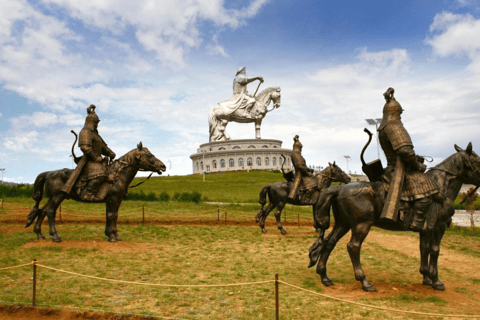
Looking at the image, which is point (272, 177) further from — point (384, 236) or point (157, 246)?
point (157, 246)

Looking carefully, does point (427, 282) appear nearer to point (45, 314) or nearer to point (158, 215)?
point (45, 314)

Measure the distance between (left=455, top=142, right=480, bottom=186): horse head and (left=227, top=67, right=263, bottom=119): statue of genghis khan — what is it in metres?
61.1

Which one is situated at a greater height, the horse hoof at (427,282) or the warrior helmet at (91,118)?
the warrior helmet at (91,118)

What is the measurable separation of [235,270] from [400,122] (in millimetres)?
5916

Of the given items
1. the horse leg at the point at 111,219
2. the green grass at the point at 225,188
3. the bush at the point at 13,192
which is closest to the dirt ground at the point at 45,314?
the horse leg at the point at 111,219

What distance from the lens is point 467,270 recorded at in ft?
35.5

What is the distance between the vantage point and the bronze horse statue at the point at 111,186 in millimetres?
13352

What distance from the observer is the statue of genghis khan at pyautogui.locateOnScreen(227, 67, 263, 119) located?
69.1 metres

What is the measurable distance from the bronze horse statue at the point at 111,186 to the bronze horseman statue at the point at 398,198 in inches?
306

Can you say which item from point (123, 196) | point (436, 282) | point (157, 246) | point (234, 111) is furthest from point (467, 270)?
point (234, 111)

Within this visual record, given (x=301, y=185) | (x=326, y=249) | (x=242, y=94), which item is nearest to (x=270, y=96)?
(x=242, y=94)

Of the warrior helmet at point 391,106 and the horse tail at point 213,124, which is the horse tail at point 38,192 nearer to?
the warrior helmet at point 391,106

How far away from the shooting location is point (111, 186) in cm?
1356

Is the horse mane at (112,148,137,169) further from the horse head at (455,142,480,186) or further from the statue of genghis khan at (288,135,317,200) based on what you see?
the horse head at (455,142,480,186)
